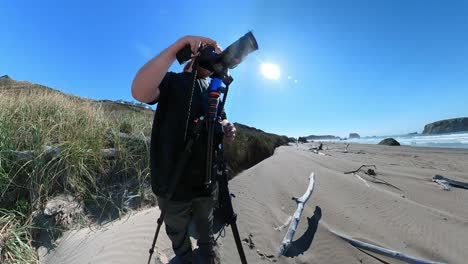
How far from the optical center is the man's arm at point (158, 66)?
1845 millimetres

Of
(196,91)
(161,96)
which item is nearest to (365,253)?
(196,91)

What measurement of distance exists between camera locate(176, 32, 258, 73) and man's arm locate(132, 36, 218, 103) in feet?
0.35

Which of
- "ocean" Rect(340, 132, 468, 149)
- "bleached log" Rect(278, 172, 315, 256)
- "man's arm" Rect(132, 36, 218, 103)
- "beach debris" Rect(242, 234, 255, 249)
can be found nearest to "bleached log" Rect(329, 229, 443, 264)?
"bleached log" Rect(278, 172, 315, 256)

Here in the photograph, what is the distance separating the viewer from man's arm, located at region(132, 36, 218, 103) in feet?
6.05

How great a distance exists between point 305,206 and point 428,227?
1.75 meters

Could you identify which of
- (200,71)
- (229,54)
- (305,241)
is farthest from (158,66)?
(305,241)

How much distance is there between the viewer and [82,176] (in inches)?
149

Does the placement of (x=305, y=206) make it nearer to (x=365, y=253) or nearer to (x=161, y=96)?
(x=365, y=253)

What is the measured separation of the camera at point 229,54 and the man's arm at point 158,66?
11cm

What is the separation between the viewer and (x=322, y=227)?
146 inches

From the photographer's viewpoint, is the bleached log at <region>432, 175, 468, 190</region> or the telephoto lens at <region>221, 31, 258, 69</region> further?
Answer: the bleached log at <region>432, 175, 468, 190</region>

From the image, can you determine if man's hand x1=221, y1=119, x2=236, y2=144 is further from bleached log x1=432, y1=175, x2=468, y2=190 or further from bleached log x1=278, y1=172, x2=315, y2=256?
bleached log x1=432, y1=175, x2=468, y2=190

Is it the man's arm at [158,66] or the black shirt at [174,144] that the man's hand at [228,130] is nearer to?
the black shirt at [174,144]

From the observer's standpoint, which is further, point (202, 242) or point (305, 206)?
point (305, 206)
